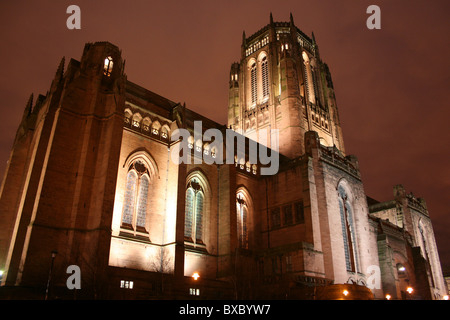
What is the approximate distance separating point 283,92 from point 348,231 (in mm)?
A: 25088

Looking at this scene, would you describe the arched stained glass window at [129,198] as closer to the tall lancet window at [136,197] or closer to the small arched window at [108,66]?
the tall lancet window at [136,197]

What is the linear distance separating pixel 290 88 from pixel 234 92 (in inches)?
480

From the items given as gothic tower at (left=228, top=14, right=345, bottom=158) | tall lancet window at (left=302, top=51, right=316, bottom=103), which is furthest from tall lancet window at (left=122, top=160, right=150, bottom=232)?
tall lancet window at (left=302, top=51, right=316, bottom=103)

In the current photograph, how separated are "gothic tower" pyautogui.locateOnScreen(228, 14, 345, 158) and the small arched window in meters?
27.9

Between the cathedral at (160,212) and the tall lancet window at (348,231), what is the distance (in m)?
0.13

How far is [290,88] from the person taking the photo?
5381cm

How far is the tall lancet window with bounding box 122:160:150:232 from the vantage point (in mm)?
25748

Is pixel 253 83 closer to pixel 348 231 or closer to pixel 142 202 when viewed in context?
pixel 348 231

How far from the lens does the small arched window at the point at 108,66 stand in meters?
28.8

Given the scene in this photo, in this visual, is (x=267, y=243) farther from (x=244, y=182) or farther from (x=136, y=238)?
(x=136, y=238)

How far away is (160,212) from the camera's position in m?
26.9
